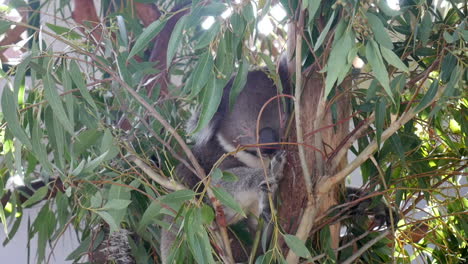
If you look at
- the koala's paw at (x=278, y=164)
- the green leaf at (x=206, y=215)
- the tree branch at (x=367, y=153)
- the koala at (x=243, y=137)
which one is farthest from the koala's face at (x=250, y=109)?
the green leaf at (x=206, y=215)

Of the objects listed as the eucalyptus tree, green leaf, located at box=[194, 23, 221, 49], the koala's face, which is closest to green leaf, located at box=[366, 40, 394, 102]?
the eucalyptus tree

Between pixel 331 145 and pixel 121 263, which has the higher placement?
pixel 331 145

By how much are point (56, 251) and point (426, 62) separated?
2651 millimetres

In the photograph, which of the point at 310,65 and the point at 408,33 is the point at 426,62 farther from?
the point at 310,65

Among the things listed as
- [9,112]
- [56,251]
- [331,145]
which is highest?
[9,112]

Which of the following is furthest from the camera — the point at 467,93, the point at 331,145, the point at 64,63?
the point at 331,145

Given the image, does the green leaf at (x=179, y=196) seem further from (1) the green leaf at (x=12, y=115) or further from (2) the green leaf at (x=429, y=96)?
(2) the green leaf at (x=429, y=96)

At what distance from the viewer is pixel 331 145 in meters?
1.52

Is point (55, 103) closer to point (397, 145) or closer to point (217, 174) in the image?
point (217, 174)

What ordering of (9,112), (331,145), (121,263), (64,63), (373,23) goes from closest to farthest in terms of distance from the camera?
(373,23) → (9,112) → (64,63) → (331,145) → (121,263)

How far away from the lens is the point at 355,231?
1.66 meters

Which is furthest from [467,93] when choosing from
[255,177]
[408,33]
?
[255,177]

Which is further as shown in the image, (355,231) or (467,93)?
(355,231)

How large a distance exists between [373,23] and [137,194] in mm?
940
